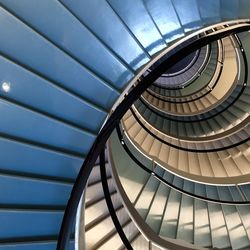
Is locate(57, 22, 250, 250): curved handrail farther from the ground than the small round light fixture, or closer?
closer

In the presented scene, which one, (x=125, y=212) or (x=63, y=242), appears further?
(x=125, y=212)

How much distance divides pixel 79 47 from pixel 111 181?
2771 millimetres

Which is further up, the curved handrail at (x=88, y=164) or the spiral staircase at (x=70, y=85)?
the spiral staircase at (x=70, y=85)

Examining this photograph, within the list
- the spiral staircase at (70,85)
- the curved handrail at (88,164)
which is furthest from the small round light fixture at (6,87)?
the curved handrail at (88,164)

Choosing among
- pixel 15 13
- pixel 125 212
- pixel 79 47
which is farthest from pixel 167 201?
pixel 15 13

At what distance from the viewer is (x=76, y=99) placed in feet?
9.59

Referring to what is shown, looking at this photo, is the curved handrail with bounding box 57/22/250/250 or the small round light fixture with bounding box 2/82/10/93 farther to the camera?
the curved handrail with bounding box 57/22/250/250

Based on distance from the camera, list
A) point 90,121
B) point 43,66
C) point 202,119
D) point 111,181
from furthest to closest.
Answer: point 202,119 < point 111,181 < point 90,121 < point 43,66

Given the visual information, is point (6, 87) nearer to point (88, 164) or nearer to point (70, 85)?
point (70, 85)

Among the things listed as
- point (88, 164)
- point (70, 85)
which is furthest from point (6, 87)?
point (88, 164)

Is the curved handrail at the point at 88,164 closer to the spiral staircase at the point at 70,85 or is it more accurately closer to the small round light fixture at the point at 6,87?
the spiral staircase at the point at 70,85

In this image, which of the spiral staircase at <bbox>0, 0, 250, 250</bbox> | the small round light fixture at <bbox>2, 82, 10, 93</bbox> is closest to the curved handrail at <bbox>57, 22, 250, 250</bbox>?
the spiral staircase at <bbox>0, 0, 250, 250</bbox>

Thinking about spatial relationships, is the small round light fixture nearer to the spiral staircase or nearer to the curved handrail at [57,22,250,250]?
the spiral staircase

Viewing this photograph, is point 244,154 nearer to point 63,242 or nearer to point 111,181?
point 111,181
